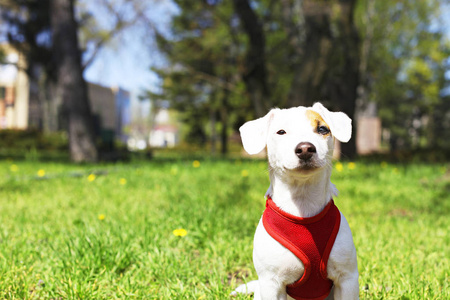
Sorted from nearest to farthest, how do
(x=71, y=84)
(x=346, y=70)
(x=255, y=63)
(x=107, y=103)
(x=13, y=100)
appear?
(x=255, y=63) → (x=71, y=84) → (x=346, y=70) → (x=13, y=100) → (x=107, y=103)

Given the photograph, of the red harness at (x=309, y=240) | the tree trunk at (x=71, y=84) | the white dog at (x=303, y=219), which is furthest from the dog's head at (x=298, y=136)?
the tree trunk at (x=71, y=84)

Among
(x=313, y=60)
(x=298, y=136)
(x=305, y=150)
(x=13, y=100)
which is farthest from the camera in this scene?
(x=13, y=100)

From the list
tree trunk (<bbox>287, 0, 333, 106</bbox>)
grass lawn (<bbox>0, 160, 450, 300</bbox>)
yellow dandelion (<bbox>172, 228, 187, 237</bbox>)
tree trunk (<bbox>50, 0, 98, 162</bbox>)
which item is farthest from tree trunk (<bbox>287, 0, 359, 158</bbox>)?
yellow dandelion (<bbox>172, 228, 187, 237</bbox>)

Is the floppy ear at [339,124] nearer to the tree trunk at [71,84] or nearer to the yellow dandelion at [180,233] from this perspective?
the yellow dandelion at [180,233]

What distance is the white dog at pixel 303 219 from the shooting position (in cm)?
179

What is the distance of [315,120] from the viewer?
190 cm

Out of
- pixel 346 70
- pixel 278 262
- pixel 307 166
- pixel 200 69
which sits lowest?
pixel 278 262

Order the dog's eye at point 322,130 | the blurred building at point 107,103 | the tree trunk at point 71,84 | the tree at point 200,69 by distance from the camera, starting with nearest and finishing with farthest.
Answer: the dog's eye at point 322,130 < the tree trunk at point 71,84 < the tree at point 200,69 < the blurred building at point 107,103

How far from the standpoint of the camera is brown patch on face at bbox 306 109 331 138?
1881mm

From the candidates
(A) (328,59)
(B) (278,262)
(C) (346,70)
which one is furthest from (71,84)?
(B) (278,262)

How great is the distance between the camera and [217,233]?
3.39 meters

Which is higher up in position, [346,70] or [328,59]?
[346,70]

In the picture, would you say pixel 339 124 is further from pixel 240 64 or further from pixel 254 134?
pixel 240 64

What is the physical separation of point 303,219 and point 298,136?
0.42m
